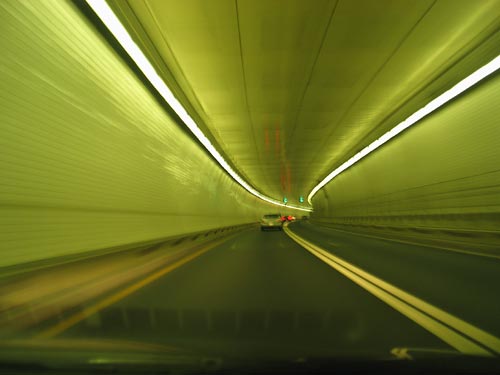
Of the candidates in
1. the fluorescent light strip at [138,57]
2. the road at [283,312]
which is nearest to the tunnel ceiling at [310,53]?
the fluorescent light strip at [138,57]

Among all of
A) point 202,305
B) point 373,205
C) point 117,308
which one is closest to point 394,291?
point 202,305

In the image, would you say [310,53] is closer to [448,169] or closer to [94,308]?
[94,308]

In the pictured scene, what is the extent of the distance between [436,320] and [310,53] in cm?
720

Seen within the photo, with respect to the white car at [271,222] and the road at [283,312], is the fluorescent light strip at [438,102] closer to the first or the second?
the road at [283,312]

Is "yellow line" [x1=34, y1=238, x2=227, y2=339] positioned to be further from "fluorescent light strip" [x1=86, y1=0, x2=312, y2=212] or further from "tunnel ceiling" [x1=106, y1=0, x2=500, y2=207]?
"tunnel ceiling" [x1=106, y1=0, x2=500, y2=207]

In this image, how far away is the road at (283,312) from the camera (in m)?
3.58

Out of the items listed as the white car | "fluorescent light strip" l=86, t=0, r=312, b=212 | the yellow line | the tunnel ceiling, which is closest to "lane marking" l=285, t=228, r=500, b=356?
the yellow line

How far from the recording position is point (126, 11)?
7.18m

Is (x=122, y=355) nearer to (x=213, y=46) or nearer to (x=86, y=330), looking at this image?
(x=86, y=330)

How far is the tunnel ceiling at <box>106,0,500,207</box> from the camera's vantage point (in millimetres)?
7504

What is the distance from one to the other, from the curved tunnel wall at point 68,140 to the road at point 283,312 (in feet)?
5.85

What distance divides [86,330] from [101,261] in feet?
12.1

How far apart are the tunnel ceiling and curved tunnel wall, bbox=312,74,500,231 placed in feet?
4.16

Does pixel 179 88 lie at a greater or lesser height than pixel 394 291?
greater
